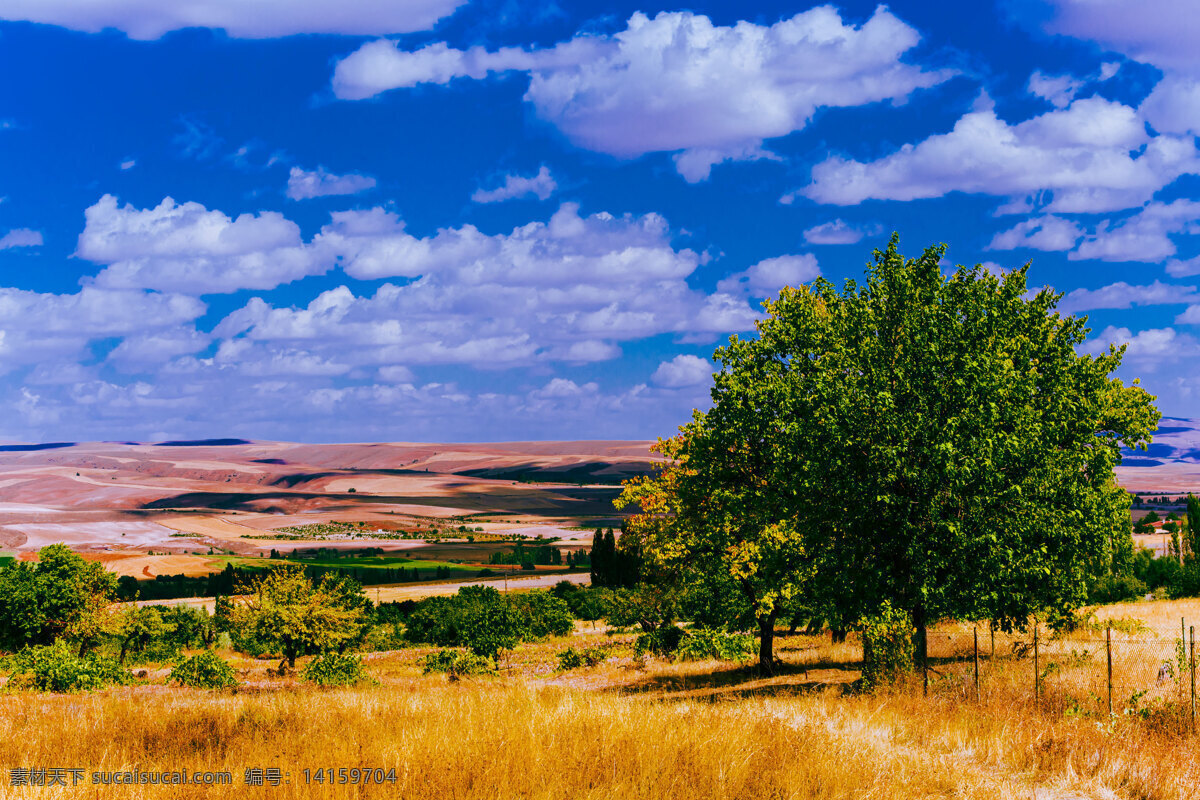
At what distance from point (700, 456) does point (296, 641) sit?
42.5 metres

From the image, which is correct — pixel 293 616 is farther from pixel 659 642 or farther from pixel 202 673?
pixel 659 642

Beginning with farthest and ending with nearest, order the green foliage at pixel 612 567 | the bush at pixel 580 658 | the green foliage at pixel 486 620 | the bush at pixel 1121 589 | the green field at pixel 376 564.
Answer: the green field at pixel 376 564 < the green foliage at pixel 612 567 < the bush at pixel 1121 589 < the green foliage at pixel 486 620 < the bush at pixel 580 658

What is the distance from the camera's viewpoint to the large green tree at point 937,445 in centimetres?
2039

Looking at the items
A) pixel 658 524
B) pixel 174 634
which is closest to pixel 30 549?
pixel 174 634

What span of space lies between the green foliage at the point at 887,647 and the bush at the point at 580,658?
33540 mm

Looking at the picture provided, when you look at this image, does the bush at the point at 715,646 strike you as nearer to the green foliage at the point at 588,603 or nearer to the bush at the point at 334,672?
the bush at the point at 334,672

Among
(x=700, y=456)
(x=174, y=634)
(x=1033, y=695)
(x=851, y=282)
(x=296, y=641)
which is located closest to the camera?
(x=1033, y=695)

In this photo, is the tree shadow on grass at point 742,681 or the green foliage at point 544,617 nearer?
the tree shadow on grass at point 742,681

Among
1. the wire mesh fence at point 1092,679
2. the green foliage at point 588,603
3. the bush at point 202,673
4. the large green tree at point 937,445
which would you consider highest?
the large green tree at point 937,445

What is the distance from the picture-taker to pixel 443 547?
556ft

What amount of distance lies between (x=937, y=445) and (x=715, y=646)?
2868 cm

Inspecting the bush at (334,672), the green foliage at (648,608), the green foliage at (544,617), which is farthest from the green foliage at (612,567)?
the bush at (334,672)

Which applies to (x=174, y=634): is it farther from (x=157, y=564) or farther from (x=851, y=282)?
(x=851, y=282)

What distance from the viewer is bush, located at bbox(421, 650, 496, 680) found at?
1988 inches
